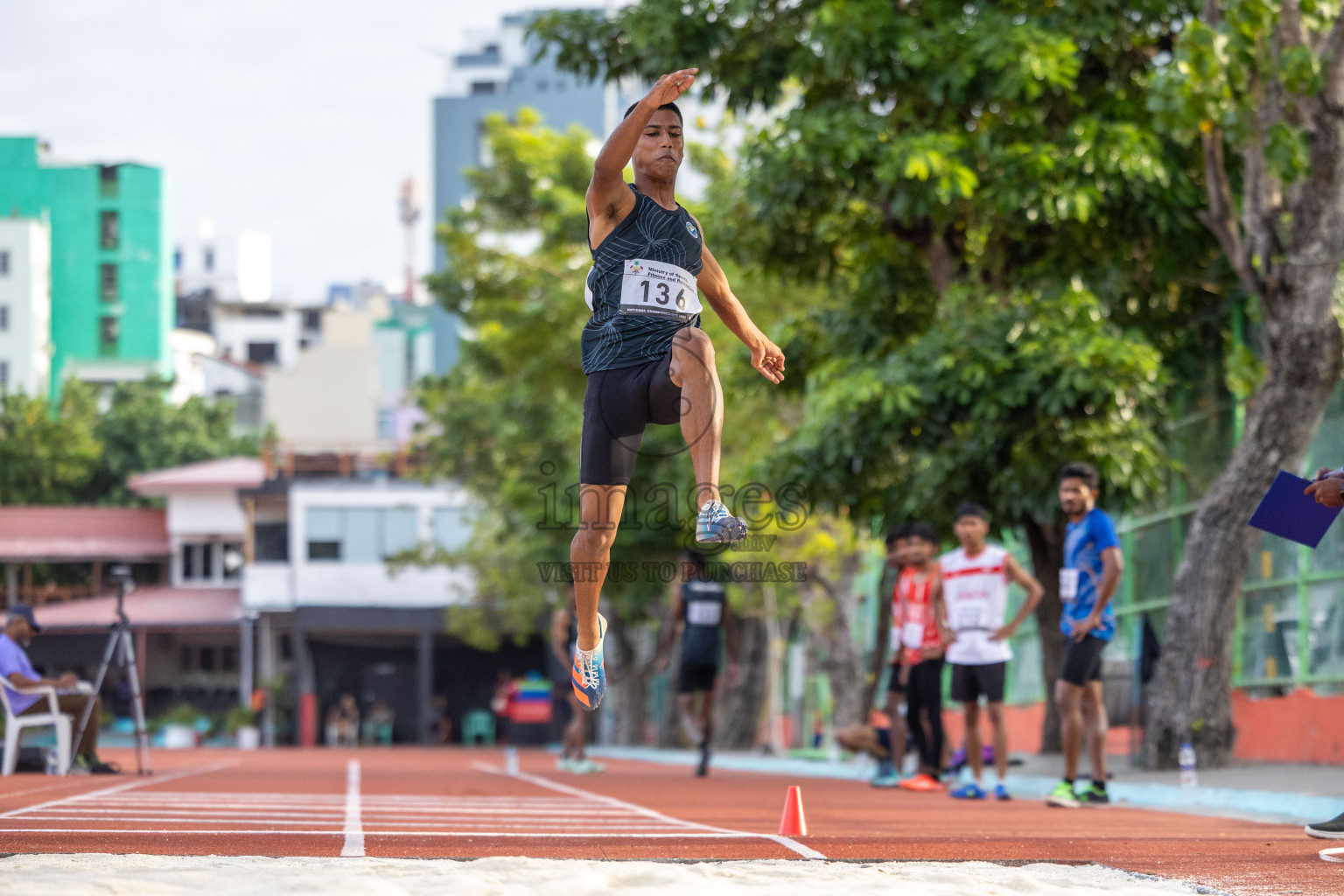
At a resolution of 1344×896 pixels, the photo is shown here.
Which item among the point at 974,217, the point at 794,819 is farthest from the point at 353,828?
the point at 974,217

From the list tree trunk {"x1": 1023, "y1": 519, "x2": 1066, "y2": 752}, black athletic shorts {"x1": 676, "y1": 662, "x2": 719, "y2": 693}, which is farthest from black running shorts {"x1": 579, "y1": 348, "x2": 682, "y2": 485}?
black athletic shorts {"x1": 676, "y1": 662, "x2": 719, "y2": 693}

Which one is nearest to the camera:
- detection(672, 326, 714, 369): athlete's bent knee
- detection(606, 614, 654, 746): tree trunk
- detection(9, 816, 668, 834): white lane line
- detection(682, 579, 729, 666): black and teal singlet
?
Answer: detection(672, 326, 714, 369): athlete's bent knee

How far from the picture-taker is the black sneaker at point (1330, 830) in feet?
22.5

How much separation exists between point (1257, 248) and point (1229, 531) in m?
2.23

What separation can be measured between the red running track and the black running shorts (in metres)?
1.43

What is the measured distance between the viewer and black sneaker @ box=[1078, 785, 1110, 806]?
35.0 feet

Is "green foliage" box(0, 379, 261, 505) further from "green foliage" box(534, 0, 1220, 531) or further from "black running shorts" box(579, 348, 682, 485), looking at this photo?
"black running shorts" box(579, 348, 682, 485)

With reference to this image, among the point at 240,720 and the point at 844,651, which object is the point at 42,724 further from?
the point at 240,720

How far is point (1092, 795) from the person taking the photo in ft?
35.1

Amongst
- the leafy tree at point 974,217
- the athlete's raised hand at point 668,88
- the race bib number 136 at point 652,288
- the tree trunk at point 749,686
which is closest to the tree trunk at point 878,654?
the leafy tree at point 974,217

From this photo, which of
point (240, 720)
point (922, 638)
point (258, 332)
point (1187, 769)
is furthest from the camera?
point (258, 332)

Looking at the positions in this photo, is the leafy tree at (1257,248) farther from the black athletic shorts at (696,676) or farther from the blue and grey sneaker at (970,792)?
the black athletic shorts at (696,676)

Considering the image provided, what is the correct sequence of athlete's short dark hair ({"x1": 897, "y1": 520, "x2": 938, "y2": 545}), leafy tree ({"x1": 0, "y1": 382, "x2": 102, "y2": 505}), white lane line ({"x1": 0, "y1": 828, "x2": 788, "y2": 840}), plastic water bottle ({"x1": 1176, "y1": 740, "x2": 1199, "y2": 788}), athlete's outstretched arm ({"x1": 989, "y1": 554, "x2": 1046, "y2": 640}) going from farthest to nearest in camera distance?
leafy tree ({"x1": 0, "y1": 382, "x2": 102, "y2": 505})
athlete's short dark hair ({"x1": 897, "y1": 520, "x2": 938, "y2": 545})
athlete's outstretched arm ({"x1": 989, "y1": 554, "x2": 1046, "y2": 640})
plastic water bottle ({"x1": 1176, "y1": 740, "x2": 1199, "y2": 788})
white lane line ({"x1": 0, "y1": 828, "x2": 788, "y2": 840})

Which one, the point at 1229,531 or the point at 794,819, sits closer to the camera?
the point at 794,819
